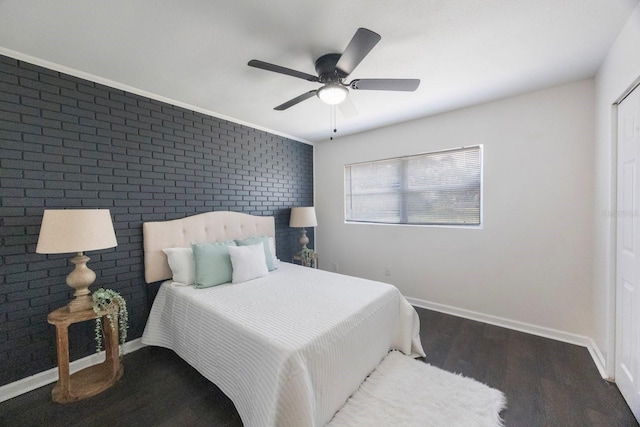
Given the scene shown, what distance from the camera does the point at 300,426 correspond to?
127cm

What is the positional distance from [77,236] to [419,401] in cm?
260

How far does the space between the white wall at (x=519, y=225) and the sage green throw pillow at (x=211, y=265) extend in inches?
89.2

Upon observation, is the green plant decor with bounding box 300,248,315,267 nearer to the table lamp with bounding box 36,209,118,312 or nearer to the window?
the window

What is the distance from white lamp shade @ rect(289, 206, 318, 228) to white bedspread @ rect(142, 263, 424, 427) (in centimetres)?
122

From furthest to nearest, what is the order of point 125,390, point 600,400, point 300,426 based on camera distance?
point 125,390, point 600,400, point 300,426

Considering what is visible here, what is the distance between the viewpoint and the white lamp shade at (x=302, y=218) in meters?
3.67

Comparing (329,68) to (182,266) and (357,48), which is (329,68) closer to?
(357,48)

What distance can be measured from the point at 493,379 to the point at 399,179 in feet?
8.01

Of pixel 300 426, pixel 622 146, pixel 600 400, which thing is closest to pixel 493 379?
pixel 600 400

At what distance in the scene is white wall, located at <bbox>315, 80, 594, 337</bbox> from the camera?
91.8 inches

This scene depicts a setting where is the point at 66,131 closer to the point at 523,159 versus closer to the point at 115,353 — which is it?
the point at 115,353

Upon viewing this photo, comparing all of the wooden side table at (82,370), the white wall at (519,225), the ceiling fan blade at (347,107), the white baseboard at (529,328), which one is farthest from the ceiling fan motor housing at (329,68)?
the white baseboard at (529,328)

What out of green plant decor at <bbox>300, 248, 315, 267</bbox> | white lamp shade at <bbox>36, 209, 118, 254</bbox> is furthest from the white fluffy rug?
white lamp shade at <bbox>36, 209, 118, 254</bbox>

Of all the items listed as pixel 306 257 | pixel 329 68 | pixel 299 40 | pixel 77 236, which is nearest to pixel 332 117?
pixel 329 68
